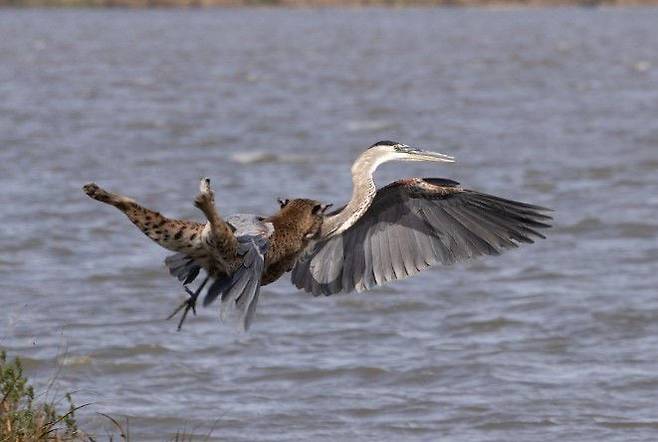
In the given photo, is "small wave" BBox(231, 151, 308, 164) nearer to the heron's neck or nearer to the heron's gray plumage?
the heron's neck

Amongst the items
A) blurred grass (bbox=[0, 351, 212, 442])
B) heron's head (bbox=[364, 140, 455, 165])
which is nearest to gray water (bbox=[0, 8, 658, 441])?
blurred grass (bbox=[0, 351, 212, 442])

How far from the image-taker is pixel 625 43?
161 feet

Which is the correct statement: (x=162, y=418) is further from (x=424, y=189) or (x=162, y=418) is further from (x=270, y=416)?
(x=424, y=189)

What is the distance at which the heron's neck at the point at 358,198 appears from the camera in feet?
21.3

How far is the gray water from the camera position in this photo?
9.35 metres

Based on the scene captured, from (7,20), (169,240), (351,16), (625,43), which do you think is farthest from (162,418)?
(351,16)

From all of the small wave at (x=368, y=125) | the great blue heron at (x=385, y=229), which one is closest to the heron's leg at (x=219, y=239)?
the great blue heron at (x=385, y=229)

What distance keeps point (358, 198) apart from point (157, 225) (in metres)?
1.33

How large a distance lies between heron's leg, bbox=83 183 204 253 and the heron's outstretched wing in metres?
1.16

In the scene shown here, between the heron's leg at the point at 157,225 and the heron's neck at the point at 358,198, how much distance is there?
103 centimetres

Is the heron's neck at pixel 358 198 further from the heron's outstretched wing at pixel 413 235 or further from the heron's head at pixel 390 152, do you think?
the heron's outstretched wing at pixel 413 235

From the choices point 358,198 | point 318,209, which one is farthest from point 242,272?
point 358,198

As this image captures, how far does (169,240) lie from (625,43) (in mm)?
45252

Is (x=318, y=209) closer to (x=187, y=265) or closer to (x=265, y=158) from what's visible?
(x=187, y=265)
